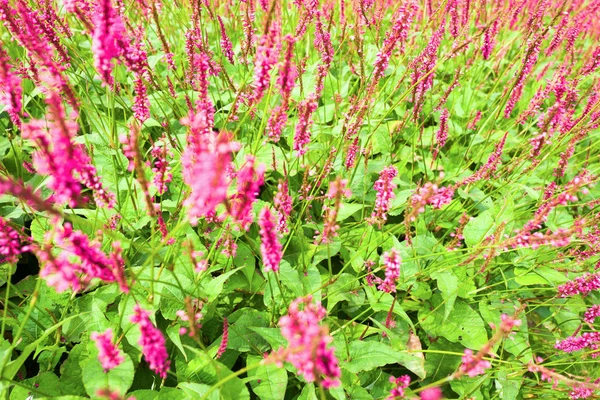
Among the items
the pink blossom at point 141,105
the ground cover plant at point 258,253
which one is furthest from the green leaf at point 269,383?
the pink blossom at point 141,105

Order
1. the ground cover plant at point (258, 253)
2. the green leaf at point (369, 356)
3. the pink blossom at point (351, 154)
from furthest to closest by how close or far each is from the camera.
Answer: the pink blossom at point (351, 154) < the green leaf at point (369, 356) < the ground cover plant at point (258, 253)

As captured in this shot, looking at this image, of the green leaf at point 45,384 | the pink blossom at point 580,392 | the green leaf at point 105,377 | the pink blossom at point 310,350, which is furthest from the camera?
the pink blossom at point 580,392

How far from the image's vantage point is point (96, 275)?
3.87 feet

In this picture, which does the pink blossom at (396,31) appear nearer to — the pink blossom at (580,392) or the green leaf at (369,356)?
the green leaf at (369,356)

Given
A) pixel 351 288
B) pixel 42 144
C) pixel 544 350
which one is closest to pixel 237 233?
pixel 351 288

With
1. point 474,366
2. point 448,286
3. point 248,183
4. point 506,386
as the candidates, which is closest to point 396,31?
point 248,183

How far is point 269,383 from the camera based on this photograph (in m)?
1.93

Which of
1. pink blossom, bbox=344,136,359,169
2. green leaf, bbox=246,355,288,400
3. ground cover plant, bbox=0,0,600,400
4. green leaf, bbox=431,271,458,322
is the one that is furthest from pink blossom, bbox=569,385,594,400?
pink blossom, bbox=344,136,359,169

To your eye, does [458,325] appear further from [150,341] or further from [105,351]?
[105,351]

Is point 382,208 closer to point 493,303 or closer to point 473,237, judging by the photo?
point 473,237

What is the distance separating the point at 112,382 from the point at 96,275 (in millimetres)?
786

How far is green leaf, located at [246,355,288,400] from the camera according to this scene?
1.90 metres

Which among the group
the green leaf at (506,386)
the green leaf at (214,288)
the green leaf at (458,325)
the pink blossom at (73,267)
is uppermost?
the pink blossom at (73,267)

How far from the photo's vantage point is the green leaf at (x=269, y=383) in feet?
6.24
